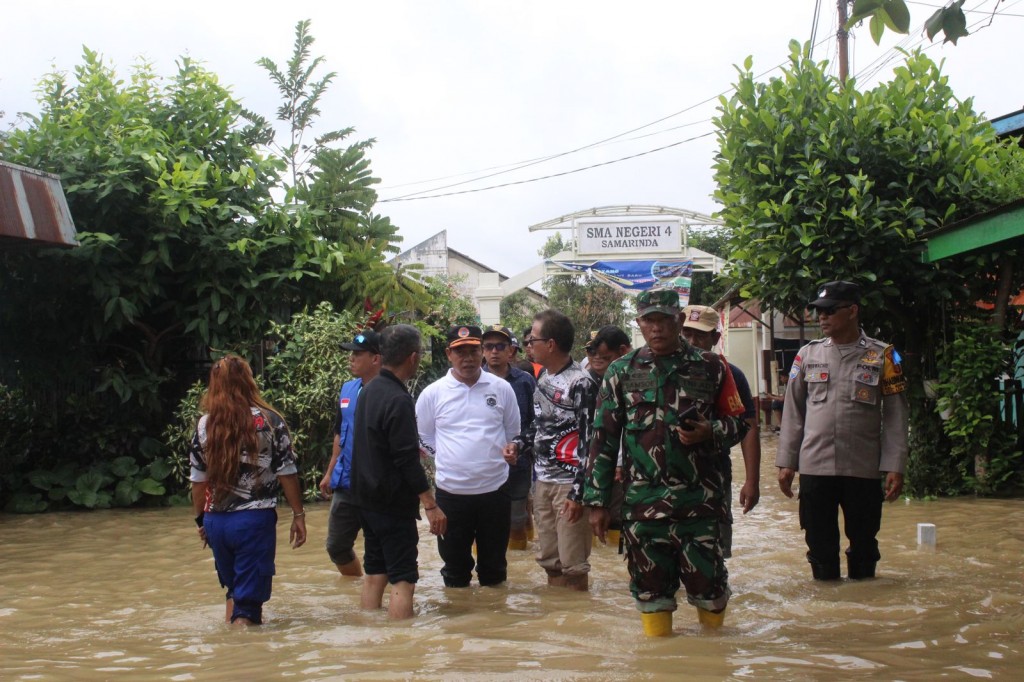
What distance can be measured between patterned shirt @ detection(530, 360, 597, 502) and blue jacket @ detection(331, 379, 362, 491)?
124cm

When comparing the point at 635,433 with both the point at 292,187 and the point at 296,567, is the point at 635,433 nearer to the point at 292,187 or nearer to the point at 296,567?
the point at 296,567

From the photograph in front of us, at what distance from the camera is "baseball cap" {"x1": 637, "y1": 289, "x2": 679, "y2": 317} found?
15.6 feet

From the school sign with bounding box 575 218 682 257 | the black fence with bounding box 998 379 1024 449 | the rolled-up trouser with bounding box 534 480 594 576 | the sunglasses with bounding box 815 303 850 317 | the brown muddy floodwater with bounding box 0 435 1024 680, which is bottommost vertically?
the brown muddy floodwater with bounding box 0 435 1024 680

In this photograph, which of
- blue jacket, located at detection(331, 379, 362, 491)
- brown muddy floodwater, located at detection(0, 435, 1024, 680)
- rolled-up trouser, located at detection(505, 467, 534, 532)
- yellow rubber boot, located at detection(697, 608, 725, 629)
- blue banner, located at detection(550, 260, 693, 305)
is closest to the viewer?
brown muddy floodwater, located at detection(0, 435, 1024, 680)

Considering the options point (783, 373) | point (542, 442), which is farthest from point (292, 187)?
point (783, 373)

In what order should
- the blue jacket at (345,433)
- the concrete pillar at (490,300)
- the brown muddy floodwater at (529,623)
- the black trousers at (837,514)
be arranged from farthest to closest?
the concrete pillar at (490,300)
the blue jacket at (345,433)
the black trousers at (837,514)
the brown muddy floodwater at (529,623)

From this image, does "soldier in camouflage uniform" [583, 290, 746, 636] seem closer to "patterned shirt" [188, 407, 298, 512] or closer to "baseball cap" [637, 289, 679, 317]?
"baseball cap" [637, 289, 679, 317]

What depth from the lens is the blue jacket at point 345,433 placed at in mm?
6609

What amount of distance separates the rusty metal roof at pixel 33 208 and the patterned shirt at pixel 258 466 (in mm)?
5122

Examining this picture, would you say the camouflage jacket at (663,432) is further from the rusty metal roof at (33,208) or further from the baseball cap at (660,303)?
the rusty metal roof at (33,208)

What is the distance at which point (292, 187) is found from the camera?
42.4 ft

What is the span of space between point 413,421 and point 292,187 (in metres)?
8.10

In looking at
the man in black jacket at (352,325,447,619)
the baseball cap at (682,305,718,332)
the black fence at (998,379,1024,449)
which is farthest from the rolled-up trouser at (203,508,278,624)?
the black fence at (998,379,1024,449)

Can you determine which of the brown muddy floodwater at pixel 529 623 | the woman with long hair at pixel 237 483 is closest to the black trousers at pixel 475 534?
the brown muddy floodwater at pixel 529 623
